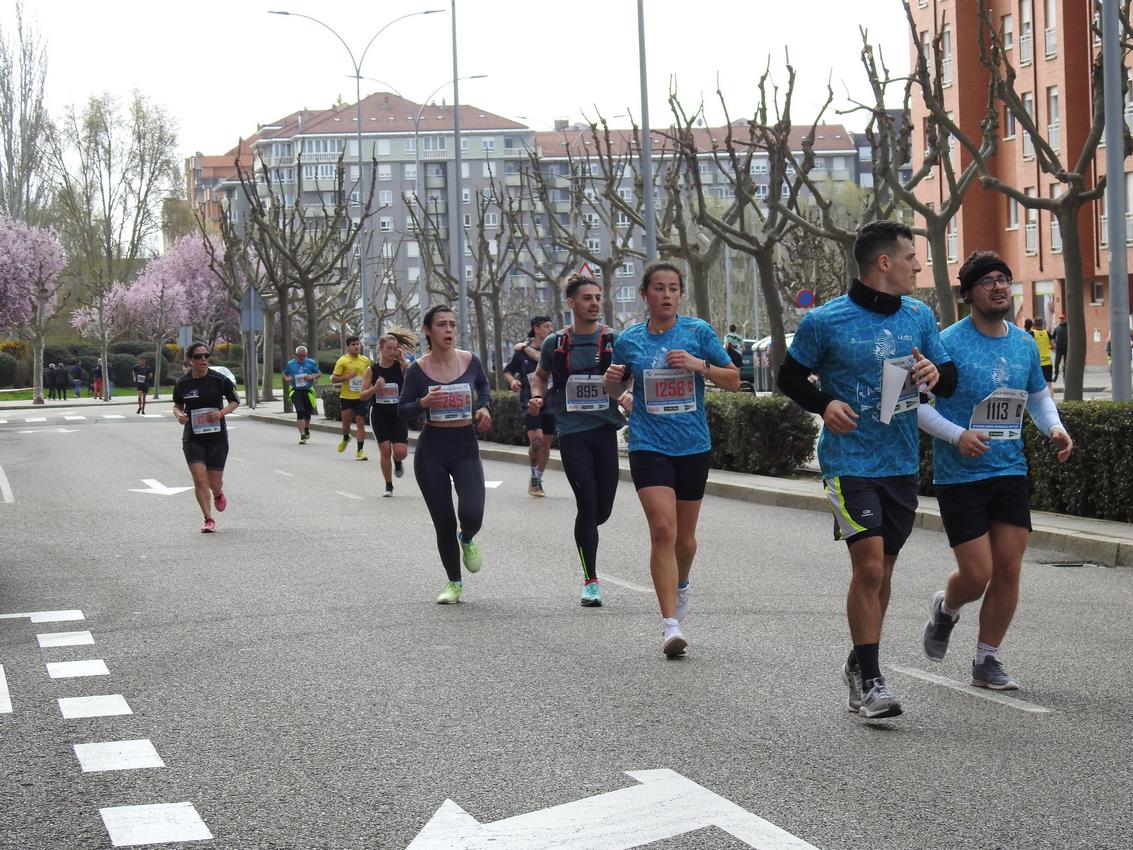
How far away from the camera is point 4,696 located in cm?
764

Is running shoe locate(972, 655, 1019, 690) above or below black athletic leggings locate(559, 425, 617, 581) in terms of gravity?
below

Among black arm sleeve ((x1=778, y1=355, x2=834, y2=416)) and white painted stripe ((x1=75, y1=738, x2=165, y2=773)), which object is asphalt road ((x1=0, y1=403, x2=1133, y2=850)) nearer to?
white painted stripe ((x1=75, y1=738, x2=165, y2=773))

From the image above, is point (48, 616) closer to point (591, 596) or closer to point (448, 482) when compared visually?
point (448, 482)

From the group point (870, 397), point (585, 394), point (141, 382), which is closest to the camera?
point (870, 397)

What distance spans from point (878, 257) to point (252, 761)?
2917 millimetres

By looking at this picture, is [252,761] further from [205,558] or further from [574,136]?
[574,136]

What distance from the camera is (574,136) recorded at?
495 ft

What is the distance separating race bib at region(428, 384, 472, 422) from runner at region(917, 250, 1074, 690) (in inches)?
159

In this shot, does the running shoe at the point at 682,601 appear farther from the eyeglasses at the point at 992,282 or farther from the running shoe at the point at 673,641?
the eyeglasses at the point at 992,282

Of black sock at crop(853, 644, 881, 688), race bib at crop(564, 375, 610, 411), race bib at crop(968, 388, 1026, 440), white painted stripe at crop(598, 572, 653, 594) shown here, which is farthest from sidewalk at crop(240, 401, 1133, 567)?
black sock at crop(853, 644, 881, 688)

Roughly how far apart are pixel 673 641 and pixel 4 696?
290 cm

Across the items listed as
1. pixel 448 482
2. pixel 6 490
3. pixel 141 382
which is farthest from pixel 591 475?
pixel 141 382

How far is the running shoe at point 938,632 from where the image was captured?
24.5ft

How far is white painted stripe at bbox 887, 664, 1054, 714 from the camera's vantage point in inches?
272
